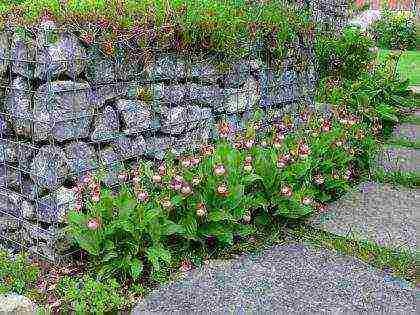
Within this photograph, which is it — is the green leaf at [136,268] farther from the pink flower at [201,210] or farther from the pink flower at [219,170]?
the pink flower at [219,170]

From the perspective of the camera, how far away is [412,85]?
9805 mm

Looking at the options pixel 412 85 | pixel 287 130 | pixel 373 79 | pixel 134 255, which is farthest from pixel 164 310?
pixel 412 85

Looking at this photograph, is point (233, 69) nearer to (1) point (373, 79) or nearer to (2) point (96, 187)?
(2) point (96, 187)

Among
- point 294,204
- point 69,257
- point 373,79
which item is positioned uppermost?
point 373,79

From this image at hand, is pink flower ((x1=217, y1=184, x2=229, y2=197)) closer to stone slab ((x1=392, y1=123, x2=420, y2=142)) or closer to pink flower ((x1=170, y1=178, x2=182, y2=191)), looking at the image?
pink flower ((x1=170, y1=178, x2=182, y2=191))

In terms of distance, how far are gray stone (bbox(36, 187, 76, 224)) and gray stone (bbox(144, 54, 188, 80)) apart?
95cm

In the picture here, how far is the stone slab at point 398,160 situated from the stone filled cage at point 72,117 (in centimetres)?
193

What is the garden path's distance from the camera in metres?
3.22

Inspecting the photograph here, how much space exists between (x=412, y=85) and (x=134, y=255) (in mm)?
7473

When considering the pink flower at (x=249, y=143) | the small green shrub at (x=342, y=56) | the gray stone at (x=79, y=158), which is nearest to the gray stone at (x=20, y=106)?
the gray stone at (x=79, y=158)

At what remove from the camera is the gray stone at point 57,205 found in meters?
3.67

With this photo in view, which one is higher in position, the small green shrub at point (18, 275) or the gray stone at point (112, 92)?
the gray stone at point (112, 92)

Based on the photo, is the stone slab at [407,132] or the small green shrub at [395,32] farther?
the small green shrub at [395,32]

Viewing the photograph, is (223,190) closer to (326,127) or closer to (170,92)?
(170,92)
